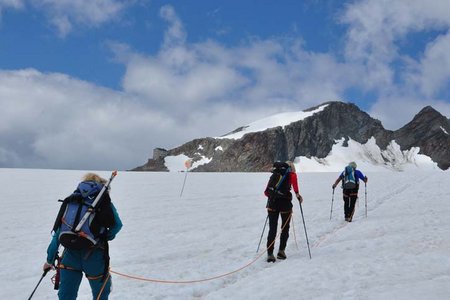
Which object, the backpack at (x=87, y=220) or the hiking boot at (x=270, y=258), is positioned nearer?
the backpack at (x=87, y=220)

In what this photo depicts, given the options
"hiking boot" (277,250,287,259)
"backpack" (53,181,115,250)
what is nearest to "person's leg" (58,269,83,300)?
"backpack" (53,181,115,250)

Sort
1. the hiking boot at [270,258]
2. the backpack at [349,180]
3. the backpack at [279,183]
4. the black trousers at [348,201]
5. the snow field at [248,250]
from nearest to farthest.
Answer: the snow field at [248,250] < the hiking boot at [270,258] < the backpack at [279,183] < the black trousers at [348,201] < the backpack at [349,180]

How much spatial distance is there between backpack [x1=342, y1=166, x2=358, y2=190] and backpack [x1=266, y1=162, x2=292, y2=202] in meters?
6.66

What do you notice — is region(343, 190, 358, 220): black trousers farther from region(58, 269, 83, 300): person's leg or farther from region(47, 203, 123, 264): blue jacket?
region(58, 269, 83, 300): person's leg

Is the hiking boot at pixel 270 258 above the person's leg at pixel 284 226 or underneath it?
underneath

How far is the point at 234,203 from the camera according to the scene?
21.9m

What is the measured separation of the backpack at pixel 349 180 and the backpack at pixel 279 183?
666 cm

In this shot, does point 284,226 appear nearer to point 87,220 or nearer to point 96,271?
point 96,271

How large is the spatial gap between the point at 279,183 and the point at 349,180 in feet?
23.4

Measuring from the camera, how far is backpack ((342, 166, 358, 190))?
1655 cm

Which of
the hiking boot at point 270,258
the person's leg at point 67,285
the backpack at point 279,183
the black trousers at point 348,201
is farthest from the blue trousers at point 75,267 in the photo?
the black trousers at point 348,201

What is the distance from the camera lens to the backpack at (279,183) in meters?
10.5

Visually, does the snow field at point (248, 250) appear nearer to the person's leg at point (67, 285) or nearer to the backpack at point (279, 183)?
the backpack at point (279, 183)

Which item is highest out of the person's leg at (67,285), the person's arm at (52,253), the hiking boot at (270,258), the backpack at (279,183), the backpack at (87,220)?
the backpack at (279,183)
